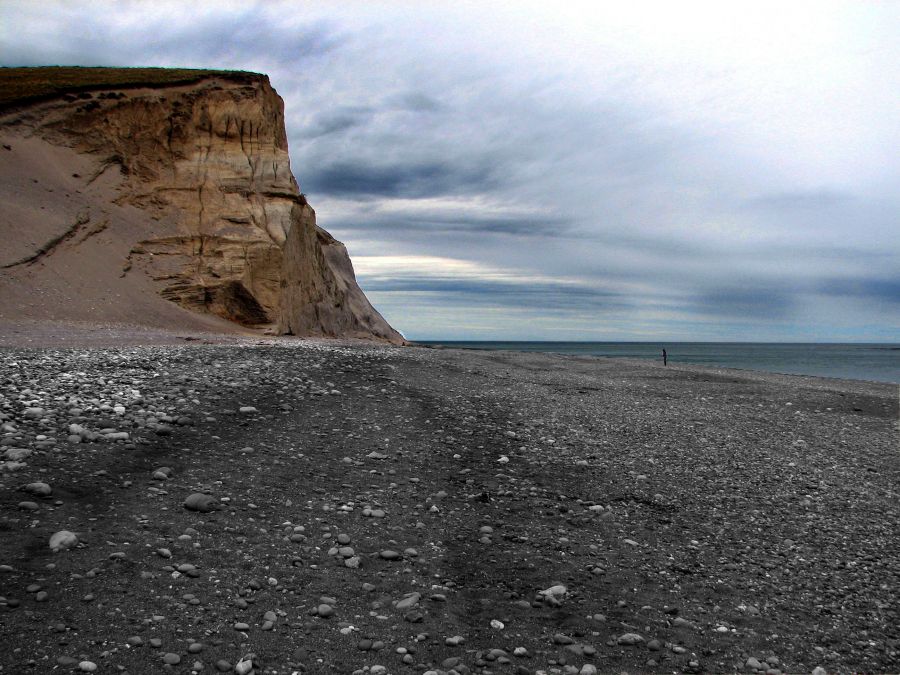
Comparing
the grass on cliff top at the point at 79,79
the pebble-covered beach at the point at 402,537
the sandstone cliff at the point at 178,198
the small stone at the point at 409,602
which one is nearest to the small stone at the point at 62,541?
the pebble-covered beach at the point at 402,537

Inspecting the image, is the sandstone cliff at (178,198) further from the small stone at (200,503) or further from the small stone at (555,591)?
the small stone at (555,591)

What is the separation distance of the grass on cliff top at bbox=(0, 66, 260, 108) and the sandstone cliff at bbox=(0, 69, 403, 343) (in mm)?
287

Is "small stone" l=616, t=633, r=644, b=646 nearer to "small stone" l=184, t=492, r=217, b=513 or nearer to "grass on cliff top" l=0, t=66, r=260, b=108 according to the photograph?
"small stone" l=184, t=492, r=217, b=513

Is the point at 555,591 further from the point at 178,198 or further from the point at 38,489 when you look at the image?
the point at 178,198

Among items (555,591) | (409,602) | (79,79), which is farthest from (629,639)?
(79,79)

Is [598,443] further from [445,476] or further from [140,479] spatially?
[140,479]

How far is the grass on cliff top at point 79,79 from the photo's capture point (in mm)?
32750

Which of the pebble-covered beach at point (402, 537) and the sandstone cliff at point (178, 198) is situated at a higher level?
the sandstone cliff at point (178, 198)

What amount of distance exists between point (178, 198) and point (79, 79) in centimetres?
916

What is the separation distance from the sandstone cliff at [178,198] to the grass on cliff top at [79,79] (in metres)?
0.29

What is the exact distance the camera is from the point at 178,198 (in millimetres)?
32344

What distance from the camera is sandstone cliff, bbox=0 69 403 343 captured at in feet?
95.8

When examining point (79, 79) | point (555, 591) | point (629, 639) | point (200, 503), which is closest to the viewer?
point (629, 639)

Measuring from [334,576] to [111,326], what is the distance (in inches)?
839
